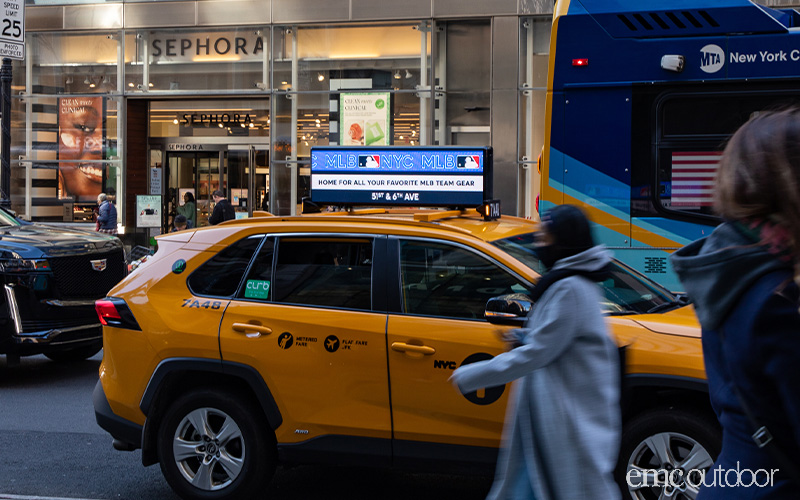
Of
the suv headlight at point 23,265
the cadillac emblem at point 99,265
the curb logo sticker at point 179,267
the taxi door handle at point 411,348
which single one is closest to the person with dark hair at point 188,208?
the cadillac emblem at point 99,265

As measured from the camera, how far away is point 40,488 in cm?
554

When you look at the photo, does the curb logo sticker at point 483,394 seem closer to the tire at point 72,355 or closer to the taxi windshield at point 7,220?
the tire at point 72,355

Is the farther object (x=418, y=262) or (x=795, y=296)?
(x=418, y=262)

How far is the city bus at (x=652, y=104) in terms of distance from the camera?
748 cm

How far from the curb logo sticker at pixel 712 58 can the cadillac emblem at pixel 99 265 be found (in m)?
6.67

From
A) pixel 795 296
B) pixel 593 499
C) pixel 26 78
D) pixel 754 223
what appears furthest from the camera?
pixel 26 78

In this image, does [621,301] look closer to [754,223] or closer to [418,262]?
[418,262]

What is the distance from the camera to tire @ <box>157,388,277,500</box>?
15.9 feet

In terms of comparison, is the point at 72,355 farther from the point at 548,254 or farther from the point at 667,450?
the point at 548,254

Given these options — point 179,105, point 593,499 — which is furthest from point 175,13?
point 593,499

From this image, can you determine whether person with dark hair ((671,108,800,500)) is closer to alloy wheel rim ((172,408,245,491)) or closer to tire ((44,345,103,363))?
alloy wheel rim ((172,408,245,491))

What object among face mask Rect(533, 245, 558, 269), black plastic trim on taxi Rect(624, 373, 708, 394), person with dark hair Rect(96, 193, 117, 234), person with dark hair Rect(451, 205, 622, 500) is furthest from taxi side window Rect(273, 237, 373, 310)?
person with dark hair Rect(96, 193, 117, 234)

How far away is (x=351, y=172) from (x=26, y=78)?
17152mm

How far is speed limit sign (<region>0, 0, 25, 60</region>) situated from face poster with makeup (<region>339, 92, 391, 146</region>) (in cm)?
630
